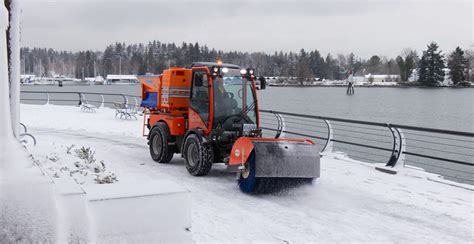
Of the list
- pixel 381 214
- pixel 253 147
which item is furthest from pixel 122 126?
pixel 381 214

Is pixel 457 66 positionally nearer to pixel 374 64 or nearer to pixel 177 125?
pixel 374 64

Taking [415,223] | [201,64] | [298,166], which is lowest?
[415,223]

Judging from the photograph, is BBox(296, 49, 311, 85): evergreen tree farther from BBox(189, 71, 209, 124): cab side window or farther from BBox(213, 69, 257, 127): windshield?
BBox(213, 69, 257, 127): windshield

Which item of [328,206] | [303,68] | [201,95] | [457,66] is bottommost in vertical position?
[328,206]

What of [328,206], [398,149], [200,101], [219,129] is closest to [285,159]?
[328,206]

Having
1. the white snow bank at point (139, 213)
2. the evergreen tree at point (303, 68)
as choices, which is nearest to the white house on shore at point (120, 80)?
the evergreen tree at point (303, 68)

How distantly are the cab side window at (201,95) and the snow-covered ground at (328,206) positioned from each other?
4.24ft

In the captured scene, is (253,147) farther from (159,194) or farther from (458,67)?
(458,67)

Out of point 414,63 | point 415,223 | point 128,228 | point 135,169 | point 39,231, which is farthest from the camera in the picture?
point 414,63

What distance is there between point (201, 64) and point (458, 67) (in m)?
97.9

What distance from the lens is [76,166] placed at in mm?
6848

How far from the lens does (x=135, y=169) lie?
10258 millimetres

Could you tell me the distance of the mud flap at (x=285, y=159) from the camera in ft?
25.6

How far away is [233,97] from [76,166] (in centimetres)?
375
